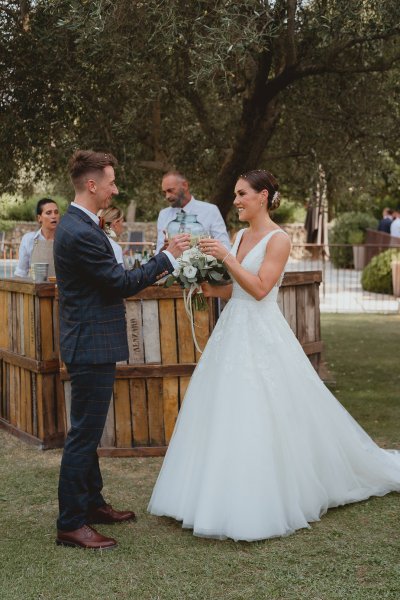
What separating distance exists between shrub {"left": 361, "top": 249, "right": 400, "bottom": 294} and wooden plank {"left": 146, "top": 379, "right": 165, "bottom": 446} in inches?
570

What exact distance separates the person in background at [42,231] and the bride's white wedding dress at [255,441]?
3106 millimetres

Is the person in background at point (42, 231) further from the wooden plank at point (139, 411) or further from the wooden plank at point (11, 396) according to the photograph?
the wooden plank at point (139, 411)

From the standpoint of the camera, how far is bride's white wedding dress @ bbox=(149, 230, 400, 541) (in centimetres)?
473

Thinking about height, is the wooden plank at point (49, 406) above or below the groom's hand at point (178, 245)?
below

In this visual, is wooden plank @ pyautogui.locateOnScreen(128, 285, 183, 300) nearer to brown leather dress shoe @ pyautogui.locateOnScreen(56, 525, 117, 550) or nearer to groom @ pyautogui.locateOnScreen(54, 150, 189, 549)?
groom @ pyautogui.locateOnScreen(54, 150, 189, 549)

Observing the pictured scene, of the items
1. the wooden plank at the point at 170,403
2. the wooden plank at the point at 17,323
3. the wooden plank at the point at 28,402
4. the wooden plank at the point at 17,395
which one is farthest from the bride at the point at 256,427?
the wooden plank at the point at 17,395

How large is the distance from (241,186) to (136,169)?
4880mm

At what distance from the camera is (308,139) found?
10664 millimetres

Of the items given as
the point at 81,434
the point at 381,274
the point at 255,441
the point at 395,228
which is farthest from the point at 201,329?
the point at 395,228

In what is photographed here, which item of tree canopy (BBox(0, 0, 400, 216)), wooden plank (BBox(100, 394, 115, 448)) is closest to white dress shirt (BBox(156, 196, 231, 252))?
tree canopy (BBox(0, 0, 400, 216))

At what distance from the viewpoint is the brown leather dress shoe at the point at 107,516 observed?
16.8ft

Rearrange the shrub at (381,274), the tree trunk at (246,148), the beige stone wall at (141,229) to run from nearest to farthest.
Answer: the tree trunk at (246,148), the shrub at (381,274), the beige stone wall at (141,229)

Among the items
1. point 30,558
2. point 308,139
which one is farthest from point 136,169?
point 30,558

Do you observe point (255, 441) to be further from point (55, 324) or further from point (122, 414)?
point (55, 324)
